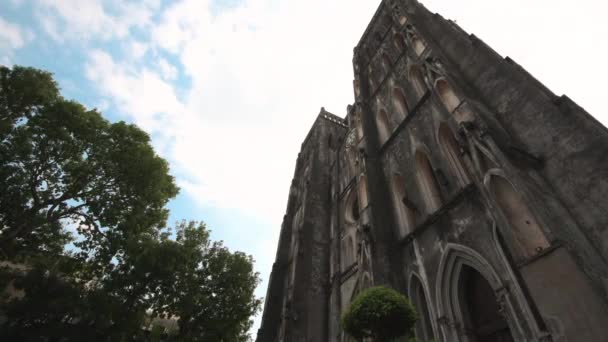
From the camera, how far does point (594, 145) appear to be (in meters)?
5.14

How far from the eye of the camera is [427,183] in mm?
9133

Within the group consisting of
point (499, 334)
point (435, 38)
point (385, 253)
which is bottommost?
point (499, 334)

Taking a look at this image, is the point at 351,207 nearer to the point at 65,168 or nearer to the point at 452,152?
the point at 452,152

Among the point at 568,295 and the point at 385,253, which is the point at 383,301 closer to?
the point at 568,295

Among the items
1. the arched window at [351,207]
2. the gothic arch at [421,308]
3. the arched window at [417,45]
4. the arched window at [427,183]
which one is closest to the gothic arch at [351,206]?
the arched window at [351,207]

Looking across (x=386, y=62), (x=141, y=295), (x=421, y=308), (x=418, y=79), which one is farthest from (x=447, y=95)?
(x=141, y=295)

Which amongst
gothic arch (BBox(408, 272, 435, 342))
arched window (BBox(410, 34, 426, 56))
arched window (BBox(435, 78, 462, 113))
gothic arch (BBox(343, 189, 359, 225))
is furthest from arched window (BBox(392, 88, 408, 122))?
gothic arch (BBox(408, 272, 435, 342))

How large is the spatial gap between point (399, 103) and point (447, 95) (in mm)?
4691

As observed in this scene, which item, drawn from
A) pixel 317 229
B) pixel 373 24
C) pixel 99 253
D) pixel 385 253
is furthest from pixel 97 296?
pixel 373 24

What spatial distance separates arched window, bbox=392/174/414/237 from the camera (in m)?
9.32

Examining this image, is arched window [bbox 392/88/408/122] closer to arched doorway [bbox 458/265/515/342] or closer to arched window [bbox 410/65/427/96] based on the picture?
arched window [bbox 410/65/427/96]

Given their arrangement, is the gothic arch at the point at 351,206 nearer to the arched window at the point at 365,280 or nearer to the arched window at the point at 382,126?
the arched window at the point at 382,126

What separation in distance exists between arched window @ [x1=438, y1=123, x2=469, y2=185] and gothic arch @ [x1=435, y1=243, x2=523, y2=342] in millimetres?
2121

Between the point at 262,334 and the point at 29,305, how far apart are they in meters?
10.9
